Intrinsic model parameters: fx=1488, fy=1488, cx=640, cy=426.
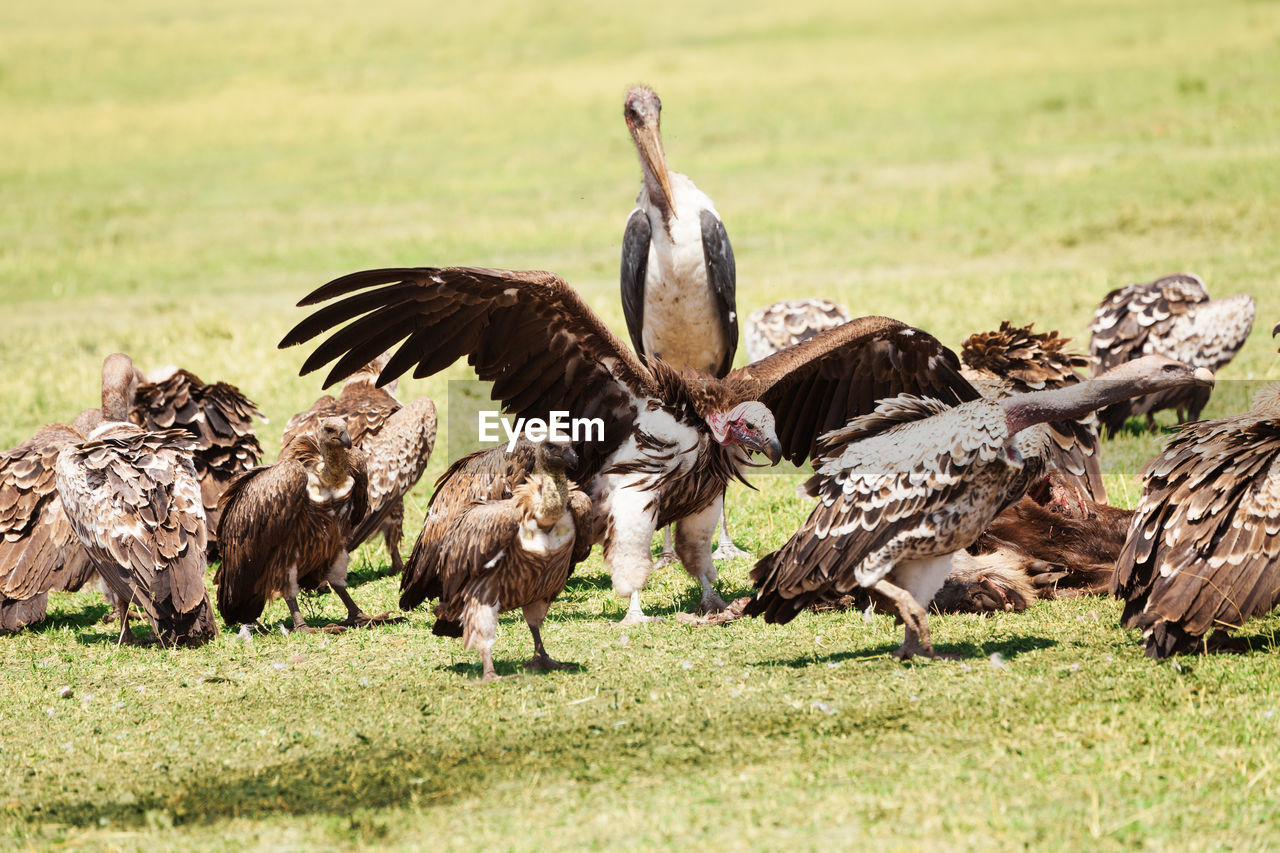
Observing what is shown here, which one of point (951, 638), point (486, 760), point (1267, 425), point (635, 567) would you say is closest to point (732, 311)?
point (635, 567)

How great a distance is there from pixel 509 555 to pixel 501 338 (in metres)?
1.33

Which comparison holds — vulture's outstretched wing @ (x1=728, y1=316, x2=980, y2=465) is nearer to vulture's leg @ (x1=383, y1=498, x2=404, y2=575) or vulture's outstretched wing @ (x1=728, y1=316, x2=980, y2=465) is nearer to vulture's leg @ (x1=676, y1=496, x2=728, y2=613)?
vulture's leg @ (x1=676, y1=496, x2=728, y2=613)

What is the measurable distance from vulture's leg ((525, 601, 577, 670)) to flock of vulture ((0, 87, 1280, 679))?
1 centimetres

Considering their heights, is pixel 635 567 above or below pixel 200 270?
below

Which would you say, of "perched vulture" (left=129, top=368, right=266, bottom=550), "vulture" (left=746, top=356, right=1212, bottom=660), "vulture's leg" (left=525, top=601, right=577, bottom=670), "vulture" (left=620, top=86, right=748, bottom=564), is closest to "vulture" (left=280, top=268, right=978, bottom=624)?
"vulture" (left=746, top=356, right=1212, bottom=660)

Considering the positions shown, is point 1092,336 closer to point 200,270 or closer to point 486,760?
point 486,760

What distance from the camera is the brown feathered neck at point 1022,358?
936 centimetres

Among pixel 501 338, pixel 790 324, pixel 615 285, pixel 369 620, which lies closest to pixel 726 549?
pixel 369 620

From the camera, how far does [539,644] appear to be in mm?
6691

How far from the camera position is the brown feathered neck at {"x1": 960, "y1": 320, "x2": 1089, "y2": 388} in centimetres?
936

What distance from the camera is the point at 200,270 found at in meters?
22.5

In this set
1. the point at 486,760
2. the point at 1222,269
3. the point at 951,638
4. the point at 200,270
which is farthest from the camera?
the point at 200,270

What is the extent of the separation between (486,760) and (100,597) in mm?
4771

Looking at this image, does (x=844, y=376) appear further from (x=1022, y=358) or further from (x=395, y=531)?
(x=395, y=531)
